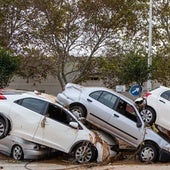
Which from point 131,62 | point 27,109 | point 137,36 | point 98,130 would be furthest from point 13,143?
point 137,36

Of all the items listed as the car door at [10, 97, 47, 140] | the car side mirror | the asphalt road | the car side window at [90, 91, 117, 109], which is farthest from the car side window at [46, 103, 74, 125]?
the asphalt road

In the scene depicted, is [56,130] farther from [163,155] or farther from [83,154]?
[163,155]

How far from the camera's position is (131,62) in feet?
76.4

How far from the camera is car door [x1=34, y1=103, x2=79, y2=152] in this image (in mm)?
13328

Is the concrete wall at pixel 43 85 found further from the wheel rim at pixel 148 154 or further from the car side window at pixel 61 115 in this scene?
the car side window at pixel 61 115

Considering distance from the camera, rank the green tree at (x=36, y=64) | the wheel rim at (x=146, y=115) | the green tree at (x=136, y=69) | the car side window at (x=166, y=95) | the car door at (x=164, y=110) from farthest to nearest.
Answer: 1. the green tree at (x=36, y=64)
2. the green tree at (x=136, y=69)
3. the wheel rim at (x=146, y=115)
4. the car side window at (x=166, y=95)
5. the car door at (x=164, y=110)

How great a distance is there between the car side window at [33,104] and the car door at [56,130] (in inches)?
8.5

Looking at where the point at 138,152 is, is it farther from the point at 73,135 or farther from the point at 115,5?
the point at 115,5

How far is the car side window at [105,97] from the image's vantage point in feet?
46.8

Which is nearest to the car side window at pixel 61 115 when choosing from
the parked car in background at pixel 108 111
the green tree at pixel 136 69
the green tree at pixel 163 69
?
the parked car in background at pixel 108 111

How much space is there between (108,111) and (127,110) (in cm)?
70

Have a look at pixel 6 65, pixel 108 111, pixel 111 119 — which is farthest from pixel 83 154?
pixel 6 65

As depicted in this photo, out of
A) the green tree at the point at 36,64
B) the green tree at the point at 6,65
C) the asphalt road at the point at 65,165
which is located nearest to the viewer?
the asphalt road at the point at 65,165

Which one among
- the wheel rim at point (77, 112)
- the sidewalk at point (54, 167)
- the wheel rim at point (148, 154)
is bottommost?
the sidewalk at point (54, 167)
